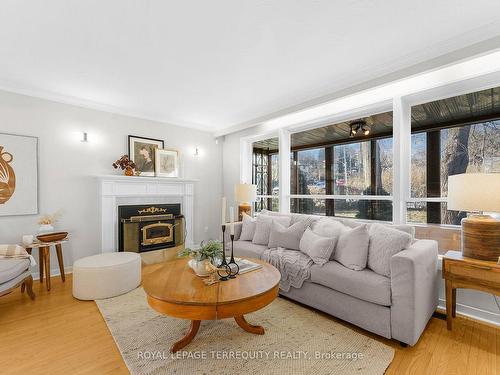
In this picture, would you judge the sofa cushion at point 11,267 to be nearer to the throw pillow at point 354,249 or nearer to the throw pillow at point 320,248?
the throw pillow at point 320,248

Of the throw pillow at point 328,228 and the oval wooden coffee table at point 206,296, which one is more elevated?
the throw pillow at point 328,228

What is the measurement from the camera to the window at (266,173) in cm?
472

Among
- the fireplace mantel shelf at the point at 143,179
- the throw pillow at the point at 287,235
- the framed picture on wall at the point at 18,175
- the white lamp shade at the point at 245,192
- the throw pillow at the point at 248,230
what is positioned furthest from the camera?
the white lamp shade at the point at 245,192

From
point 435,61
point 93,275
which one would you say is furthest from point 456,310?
point 93,275

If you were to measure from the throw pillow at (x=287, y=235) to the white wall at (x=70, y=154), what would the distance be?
2.77 m

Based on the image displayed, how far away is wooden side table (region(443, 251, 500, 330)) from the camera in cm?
197

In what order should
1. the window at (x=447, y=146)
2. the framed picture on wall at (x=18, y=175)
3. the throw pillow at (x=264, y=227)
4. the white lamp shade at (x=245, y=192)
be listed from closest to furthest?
the window at (x=447, y=146) < the framed picture on wall at (x=18, y=175) < the throw pillow at (x=264, y=227) < the white lamp shade at (x=245, y=192)

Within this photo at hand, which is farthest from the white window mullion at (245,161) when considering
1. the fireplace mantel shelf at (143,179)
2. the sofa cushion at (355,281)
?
the sofa cushion at (355,281)

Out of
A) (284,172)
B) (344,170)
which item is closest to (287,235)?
(344,170)

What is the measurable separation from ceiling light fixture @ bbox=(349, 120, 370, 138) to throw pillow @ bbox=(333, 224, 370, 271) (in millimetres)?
1632

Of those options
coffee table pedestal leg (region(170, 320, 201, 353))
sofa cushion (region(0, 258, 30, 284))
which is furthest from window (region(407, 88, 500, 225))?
sofa cushion (region(0, 258, 30, 284))

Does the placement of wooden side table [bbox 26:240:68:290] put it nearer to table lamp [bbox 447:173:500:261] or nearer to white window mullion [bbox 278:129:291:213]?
white window mullion [bbox 278:129:291:213]

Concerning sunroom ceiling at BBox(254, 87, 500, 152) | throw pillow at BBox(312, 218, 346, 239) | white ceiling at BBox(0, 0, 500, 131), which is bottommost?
throw pillow at BBox(312, 218, 346, 239)

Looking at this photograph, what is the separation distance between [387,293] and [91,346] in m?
2.39
